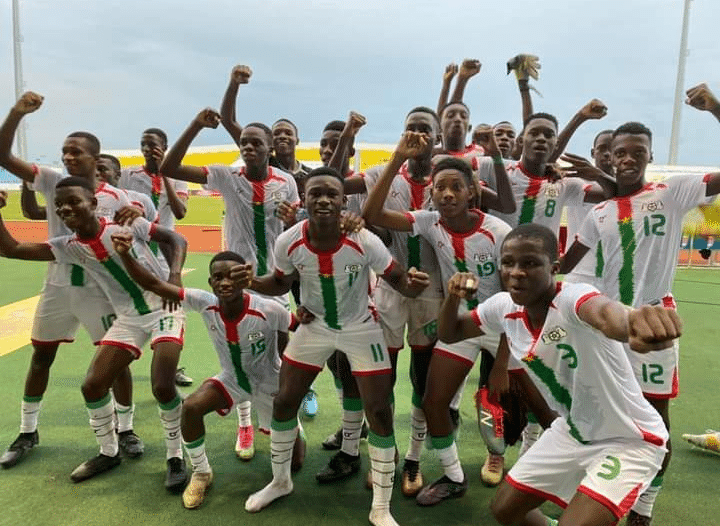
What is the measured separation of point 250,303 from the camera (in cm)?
386

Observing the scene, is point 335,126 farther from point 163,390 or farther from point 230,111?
point 163,390

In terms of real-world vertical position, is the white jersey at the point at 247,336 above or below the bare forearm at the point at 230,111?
below

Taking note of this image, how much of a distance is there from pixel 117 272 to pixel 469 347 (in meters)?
2.63

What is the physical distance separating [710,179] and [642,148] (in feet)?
1.50

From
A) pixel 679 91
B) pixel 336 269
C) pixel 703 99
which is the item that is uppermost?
pixel 679 91

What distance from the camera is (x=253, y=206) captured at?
4730mm

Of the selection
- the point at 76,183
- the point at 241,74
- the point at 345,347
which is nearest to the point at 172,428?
the point at 345,347

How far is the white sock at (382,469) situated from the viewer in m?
3.43

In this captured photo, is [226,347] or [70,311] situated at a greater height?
[70,311]

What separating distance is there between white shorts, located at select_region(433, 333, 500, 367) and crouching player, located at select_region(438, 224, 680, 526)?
78 cm

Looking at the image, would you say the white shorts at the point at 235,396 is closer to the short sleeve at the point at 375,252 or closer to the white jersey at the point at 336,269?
the white jersey at the point at 336,269

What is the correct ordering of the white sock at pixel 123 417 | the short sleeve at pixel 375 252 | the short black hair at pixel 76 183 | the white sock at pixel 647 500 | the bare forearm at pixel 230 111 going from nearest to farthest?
the white sock at pixel 647 500, the short sleeve at pixel 375 252, the short black hair at pixel 76 183, the white sock at pixel 123 417, the bare forearm at pixel 230 111

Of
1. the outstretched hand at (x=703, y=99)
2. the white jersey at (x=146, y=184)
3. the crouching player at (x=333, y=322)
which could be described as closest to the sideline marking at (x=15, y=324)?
the white jersey at (x=146, y=184)

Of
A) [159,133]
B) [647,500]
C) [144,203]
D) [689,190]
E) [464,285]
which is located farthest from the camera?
[159,133]
